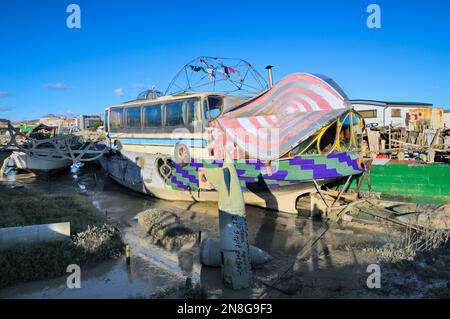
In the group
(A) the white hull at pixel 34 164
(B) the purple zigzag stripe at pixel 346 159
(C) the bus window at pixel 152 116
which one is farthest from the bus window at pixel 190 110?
(A) the white hull at pixel 34 164

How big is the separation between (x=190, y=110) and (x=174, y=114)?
107cm

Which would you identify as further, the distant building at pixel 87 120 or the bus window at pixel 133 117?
the distant building at pixel 87 120

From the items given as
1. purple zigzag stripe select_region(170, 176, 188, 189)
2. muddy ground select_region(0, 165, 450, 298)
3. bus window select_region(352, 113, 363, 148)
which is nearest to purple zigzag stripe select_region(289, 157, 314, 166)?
muddy ground select_region(0, 165, 450, 298)

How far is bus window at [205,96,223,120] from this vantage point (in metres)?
13.3

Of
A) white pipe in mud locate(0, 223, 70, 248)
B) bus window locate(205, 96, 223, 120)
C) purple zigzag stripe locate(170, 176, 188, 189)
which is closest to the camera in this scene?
white pipe in mud locate(0, 223, 70, 248)

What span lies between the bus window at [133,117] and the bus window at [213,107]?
4.83m

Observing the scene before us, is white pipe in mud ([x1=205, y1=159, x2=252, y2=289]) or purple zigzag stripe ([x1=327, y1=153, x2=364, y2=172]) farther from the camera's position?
purple zigzag stripe ([x1=327, y1=153, x2=364, y2=172])

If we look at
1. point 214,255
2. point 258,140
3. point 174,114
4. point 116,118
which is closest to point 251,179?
point 258,140

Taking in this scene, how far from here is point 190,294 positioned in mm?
6336

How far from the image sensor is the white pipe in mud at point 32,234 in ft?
25.3

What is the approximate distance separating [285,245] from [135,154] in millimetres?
9660

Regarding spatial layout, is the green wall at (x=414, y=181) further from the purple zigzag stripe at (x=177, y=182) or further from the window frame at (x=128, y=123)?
the window frame at (x=128, y=123)

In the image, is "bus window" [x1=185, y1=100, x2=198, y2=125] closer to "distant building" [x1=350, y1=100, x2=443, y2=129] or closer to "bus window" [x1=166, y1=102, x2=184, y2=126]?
"bus window" [x1=166, y1=102, x2=184, y2=126]
